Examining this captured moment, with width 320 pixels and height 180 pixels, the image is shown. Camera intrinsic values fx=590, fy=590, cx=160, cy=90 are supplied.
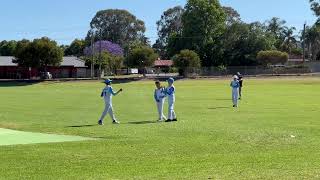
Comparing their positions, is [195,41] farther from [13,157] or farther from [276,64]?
[13,157]

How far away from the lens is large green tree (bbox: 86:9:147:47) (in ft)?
594

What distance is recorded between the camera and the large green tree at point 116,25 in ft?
594

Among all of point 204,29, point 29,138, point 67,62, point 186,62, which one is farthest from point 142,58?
point 29,138

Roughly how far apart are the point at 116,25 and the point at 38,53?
82.8 meters

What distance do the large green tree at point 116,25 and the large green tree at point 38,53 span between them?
3103 inches

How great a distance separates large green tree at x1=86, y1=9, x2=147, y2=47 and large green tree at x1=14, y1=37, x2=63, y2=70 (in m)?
78.8

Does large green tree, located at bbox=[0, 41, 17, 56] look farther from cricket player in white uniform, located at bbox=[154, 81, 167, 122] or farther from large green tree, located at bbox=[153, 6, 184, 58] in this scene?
cricket player in white uniform, located at bbox=[154, 81, 167, 122]

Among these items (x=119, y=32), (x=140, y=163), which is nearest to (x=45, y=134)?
(x=140, y=163)

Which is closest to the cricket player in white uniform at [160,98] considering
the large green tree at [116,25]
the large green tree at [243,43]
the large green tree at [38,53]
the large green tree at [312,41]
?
the large green tree at [38,53]

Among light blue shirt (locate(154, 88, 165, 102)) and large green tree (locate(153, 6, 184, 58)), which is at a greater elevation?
large green tree (locate(153, 6, 184, 58))

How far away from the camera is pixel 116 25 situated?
182 metres

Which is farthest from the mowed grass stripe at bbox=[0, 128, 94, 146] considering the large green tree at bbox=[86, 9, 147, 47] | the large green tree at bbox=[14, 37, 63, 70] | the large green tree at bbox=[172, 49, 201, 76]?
the large green tree at bbox=[86, 9, 147, 47]

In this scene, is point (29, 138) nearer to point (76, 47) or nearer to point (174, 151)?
point (174, 151)

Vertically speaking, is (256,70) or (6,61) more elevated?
(6,61)
